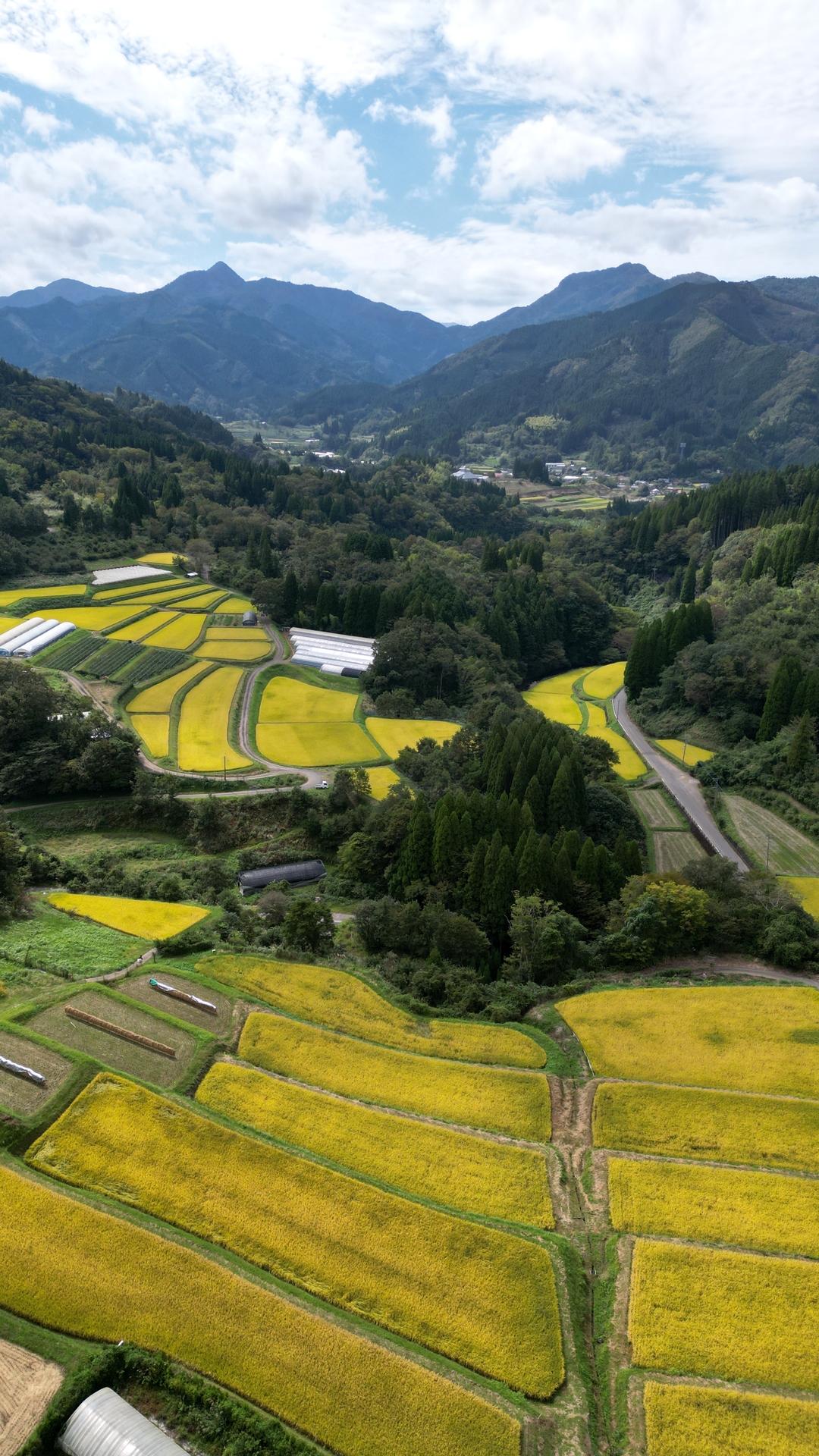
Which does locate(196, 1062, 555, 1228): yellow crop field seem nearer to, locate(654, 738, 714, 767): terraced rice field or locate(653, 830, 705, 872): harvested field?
locate(653, 830, 705, 872): harvested field

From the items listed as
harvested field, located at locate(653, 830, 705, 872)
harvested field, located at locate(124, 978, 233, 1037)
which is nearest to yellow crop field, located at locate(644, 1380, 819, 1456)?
harvested field, located at locate(124, 978, 233, 1037)

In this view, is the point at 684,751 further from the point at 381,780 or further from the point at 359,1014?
the point at 359,1014

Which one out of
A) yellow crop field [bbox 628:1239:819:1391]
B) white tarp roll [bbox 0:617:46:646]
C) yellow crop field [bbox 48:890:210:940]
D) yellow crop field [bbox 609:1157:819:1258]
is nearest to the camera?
yellow crop field [bbox 628:1239:819:1391]

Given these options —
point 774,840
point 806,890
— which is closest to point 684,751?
point 774,840

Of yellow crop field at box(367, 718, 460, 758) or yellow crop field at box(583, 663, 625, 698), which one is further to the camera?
yellow crop field at box(583, 663, 625, 698)

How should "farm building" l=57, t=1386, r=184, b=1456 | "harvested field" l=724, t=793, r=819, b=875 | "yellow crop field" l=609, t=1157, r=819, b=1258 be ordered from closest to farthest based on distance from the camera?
"farm building" l=57, t=1386, r=184, b=1456 → "yellow crop field" l=609, t=1157, r=819, b=1258 → "harvested field" l=724, t=793, r=819, b=875

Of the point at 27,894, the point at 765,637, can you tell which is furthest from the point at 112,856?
the point at 765,637

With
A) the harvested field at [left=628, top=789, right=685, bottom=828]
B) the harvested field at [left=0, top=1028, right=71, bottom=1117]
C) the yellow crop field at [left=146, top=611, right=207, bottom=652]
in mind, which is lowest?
the harvested field at [left=628, top=789, right=685, bottom=828]

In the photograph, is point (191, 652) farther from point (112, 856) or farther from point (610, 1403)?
point (610, 1403)
